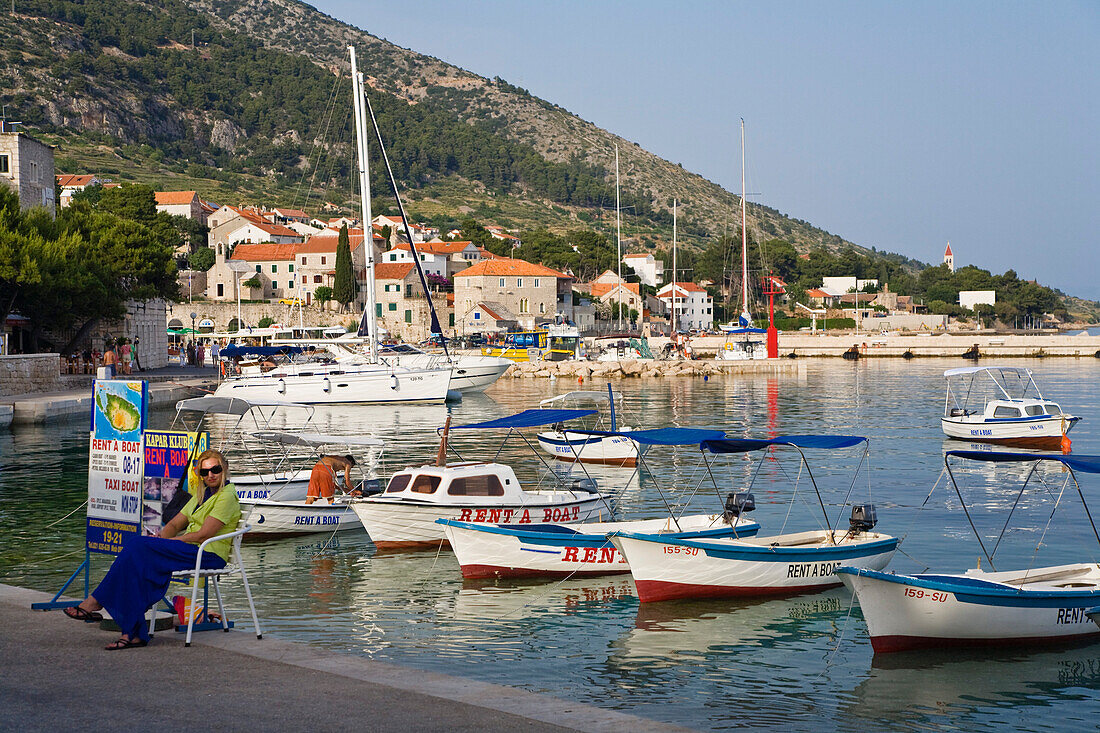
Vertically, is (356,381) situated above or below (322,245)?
below

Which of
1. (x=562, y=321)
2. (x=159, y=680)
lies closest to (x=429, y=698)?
(x=159, y=680)

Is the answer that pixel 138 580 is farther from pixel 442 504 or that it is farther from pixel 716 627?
pixel 442 504

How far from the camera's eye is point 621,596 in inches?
658

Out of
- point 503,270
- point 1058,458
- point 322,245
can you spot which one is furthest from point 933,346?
point 1058,458

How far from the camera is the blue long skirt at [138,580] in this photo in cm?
948

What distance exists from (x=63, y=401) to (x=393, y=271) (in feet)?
240

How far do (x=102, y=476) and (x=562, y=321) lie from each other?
99408 millimetres

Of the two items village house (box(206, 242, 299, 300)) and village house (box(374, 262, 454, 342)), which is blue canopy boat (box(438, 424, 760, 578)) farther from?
village house (box(206, 242, 299, 300))

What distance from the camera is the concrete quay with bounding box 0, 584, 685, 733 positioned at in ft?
24.9

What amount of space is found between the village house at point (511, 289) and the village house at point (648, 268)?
56693mm

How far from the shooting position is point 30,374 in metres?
47.0

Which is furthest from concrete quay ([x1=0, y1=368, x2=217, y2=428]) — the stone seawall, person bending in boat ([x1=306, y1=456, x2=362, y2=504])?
person bending in boat ([x1=306, y1=456, x2=362, y2=504])

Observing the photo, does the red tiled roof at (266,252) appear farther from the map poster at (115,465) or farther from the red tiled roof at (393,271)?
the map poster at (115,465)

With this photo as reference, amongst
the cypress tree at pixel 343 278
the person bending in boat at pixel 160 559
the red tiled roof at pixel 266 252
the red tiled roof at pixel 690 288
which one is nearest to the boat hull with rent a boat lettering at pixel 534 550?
the person bending in boat at pixel 160 559
